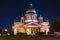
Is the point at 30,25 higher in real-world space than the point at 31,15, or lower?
lower

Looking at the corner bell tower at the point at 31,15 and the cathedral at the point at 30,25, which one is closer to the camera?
the cathedral at the point at 30,25

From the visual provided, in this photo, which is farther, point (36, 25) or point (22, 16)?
point (22, 16)

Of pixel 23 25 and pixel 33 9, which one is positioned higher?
pixel 33 9

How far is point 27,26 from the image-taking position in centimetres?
5666

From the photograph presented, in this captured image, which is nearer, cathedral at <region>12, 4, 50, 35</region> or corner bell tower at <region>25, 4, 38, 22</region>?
cathedral at <region>12, 4, 50, 35</region>

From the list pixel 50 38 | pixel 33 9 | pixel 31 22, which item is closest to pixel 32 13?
pixel 33 9

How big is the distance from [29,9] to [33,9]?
1.11 meters

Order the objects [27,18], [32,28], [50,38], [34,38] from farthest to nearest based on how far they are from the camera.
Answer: [27,18] → [32,28] → [50,38] → [34,38]

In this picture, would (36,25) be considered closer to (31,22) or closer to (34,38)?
(31,22)

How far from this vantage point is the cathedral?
183ft

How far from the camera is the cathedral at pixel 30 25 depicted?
55.7 m

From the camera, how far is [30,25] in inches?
2229

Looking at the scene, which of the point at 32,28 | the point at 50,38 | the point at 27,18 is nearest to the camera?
the point at 50,38

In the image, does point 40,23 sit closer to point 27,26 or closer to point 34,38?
point 27,26
